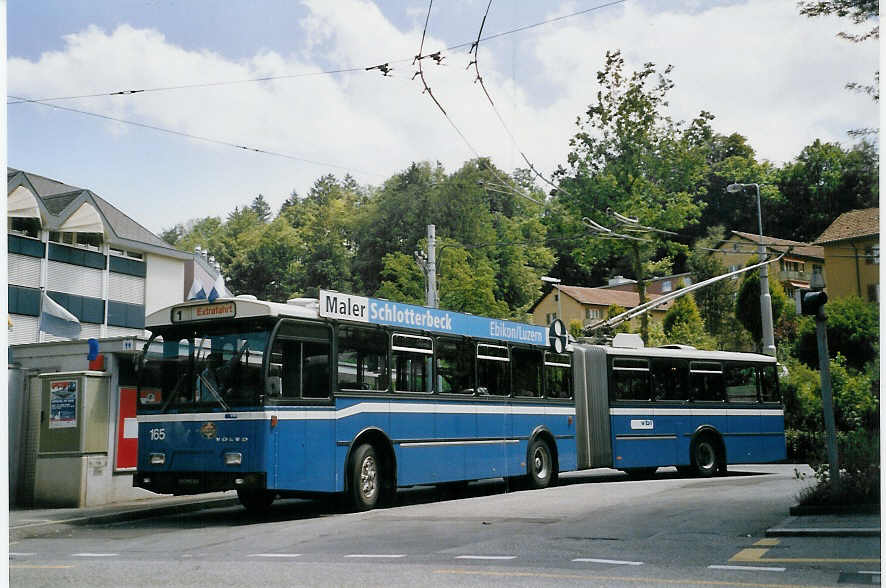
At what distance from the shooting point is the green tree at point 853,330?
10500 millimetres

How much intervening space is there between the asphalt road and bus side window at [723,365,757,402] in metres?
5.38

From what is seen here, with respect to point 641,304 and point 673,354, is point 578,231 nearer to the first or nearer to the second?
point 641,304

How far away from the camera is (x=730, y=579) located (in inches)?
294

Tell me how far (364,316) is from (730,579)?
25.1 ft

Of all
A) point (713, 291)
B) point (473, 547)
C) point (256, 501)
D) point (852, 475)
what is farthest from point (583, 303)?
point (473, 547)

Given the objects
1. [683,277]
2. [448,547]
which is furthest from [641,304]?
[448,547]

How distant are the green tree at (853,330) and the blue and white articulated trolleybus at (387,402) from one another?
591 centimetres

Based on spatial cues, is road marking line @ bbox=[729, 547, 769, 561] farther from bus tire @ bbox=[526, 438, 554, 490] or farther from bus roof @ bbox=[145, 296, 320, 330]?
bus tire @ bbox=[526, 438, 554, 490]

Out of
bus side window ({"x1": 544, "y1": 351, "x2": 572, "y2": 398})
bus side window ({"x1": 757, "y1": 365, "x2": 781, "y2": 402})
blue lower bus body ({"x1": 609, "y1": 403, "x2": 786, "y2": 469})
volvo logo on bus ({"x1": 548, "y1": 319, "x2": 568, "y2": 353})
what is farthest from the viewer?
bus side window ({"x1": 757, "y1": 365, "x2": 781, "y2": 402})

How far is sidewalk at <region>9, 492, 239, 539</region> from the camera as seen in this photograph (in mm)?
12844

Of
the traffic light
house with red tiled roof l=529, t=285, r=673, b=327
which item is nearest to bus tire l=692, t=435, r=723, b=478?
house with red tiled roof l=529, t=285, r=673, b=327

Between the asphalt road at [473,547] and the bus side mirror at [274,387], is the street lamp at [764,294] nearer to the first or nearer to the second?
the asphalt road at [473,547]

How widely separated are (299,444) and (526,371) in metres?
5.85

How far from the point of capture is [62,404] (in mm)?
15758
